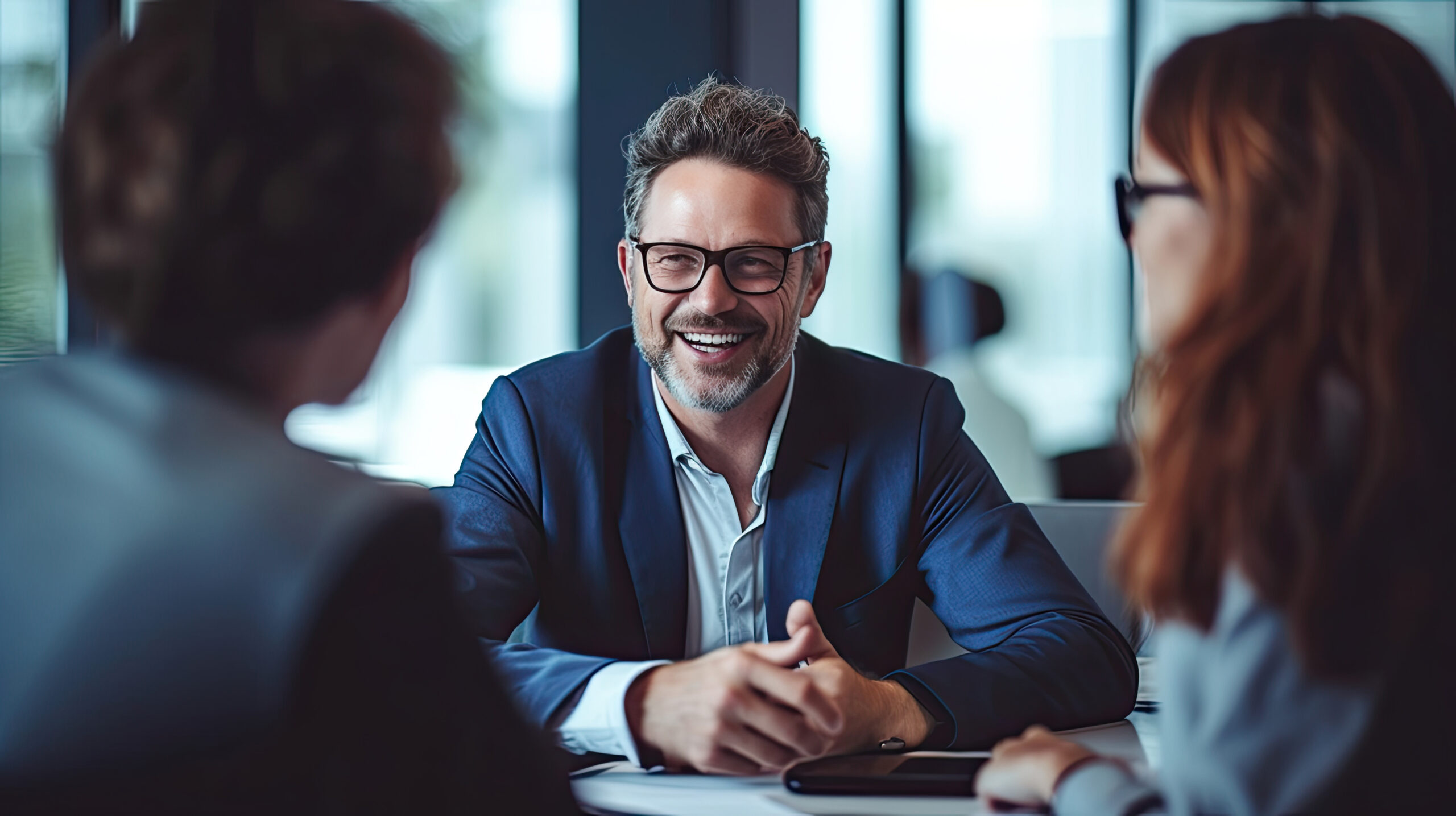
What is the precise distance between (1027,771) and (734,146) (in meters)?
1.22

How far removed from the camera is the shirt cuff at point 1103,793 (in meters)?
0.90

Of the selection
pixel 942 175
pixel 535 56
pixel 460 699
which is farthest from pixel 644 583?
pixel 942 175

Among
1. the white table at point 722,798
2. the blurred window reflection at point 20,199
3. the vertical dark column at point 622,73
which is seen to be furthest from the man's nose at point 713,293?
the blurred window reflection at point 20,199

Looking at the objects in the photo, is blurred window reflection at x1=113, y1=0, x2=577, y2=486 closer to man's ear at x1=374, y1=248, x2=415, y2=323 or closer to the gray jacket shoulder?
man's ear at x1=374, y1=248, x2=415, y2=323

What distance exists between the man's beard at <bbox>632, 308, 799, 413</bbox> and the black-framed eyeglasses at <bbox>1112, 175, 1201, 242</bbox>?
0.83 m

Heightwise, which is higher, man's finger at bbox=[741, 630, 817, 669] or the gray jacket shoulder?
the gray jacket shoulder

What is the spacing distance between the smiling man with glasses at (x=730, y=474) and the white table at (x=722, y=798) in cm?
48

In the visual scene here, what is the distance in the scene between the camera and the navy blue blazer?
5.67 ft

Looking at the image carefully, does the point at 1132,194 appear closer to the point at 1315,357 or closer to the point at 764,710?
the point at 1315,357

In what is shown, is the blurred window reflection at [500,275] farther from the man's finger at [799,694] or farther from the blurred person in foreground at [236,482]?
the blurred person in foreground at [236,482]

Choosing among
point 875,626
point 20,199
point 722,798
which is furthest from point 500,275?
point 722,798

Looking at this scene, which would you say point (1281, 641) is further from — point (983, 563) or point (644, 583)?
point (644, 583)

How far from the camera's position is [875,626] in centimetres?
186

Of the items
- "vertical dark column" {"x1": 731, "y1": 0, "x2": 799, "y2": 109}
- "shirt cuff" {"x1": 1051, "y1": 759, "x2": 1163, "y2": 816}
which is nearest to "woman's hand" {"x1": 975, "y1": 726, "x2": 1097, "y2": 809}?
"shirt cuff" {"x1": 1051, "y1": 759, "x2": 1163, "y2": 816}
